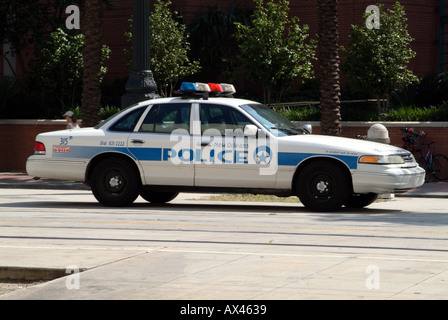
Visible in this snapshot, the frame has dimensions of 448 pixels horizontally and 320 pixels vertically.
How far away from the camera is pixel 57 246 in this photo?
8969 mm

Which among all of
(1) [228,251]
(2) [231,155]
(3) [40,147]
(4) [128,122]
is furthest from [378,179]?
(3) [40,147]

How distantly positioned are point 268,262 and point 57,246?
242 cm

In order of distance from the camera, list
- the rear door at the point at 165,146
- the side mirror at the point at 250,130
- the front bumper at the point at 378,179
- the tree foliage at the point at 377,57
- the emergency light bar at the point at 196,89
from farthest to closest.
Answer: the tree foliage at the point at 377,57 → the emergency light bar at the point at 196,89 → the rear door at the point at 165,146 → the side mirror at the point at 250,130 → the front bumper at the point at 378,179

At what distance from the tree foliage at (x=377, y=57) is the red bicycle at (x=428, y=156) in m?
2.38

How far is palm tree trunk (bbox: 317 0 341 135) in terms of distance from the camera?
19953 mm

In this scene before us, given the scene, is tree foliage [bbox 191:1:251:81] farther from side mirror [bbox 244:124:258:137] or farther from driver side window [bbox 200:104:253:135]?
side mirror [bbox 244:124:258:137]

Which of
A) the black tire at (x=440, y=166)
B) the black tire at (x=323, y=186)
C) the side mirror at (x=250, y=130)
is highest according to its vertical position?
the side mirror at (x=250, y=130)

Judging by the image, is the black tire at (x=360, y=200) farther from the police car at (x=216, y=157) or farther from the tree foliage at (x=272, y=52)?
the tree foliage at (x=272, y=52)

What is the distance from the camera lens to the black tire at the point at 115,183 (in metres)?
13.3

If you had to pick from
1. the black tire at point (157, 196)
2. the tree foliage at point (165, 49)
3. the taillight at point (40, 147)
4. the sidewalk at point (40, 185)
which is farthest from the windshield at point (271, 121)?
the tree foliage at point (165, 49)

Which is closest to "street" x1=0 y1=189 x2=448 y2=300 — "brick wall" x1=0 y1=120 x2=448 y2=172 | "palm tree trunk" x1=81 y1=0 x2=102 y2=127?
"palm tree trunk" x1=81 y1=0 x2=102 y2=127

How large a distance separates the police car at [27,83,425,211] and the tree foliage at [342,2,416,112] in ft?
34.8
